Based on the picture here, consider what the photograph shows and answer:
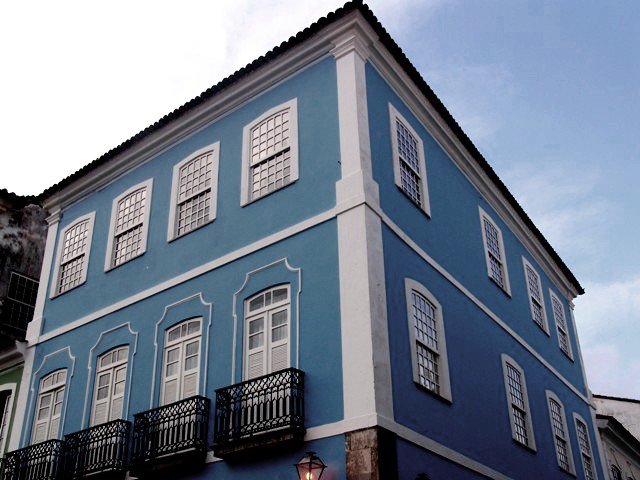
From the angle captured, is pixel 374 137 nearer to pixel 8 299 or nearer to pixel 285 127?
pixel 285 127

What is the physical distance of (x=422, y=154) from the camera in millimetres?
13195

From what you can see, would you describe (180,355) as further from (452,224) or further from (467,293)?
(452,224)

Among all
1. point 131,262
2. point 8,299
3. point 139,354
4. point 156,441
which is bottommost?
point 156,441

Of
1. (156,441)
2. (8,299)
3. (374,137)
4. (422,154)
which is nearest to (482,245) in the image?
(422,154)

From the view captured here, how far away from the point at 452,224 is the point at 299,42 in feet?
14.1

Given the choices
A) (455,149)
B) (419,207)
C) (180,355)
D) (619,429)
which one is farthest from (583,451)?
(180,355)

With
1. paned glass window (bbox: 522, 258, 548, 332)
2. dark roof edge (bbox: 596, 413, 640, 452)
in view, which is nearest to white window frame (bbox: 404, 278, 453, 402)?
paned glass window (bbox: 522, 258, 548, 332)

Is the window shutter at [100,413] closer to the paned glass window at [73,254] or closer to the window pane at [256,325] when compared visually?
the paned glass window at [73,254]

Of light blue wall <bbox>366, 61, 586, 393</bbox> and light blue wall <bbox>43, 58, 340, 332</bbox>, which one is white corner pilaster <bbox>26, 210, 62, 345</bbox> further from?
light blue wall <bbox>366, 61, 586, 393</bbox>

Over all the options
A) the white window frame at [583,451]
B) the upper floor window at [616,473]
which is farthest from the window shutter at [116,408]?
the upper floor window at [616,473]

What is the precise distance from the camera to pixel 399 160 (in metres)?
12.2

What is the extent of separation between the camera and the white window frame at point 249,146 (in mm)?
11633

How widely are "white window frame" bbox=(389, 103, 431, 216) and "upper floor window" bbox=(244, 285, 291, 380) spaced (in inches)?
108

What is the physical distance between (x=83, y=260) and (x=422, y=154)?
23.3ft
